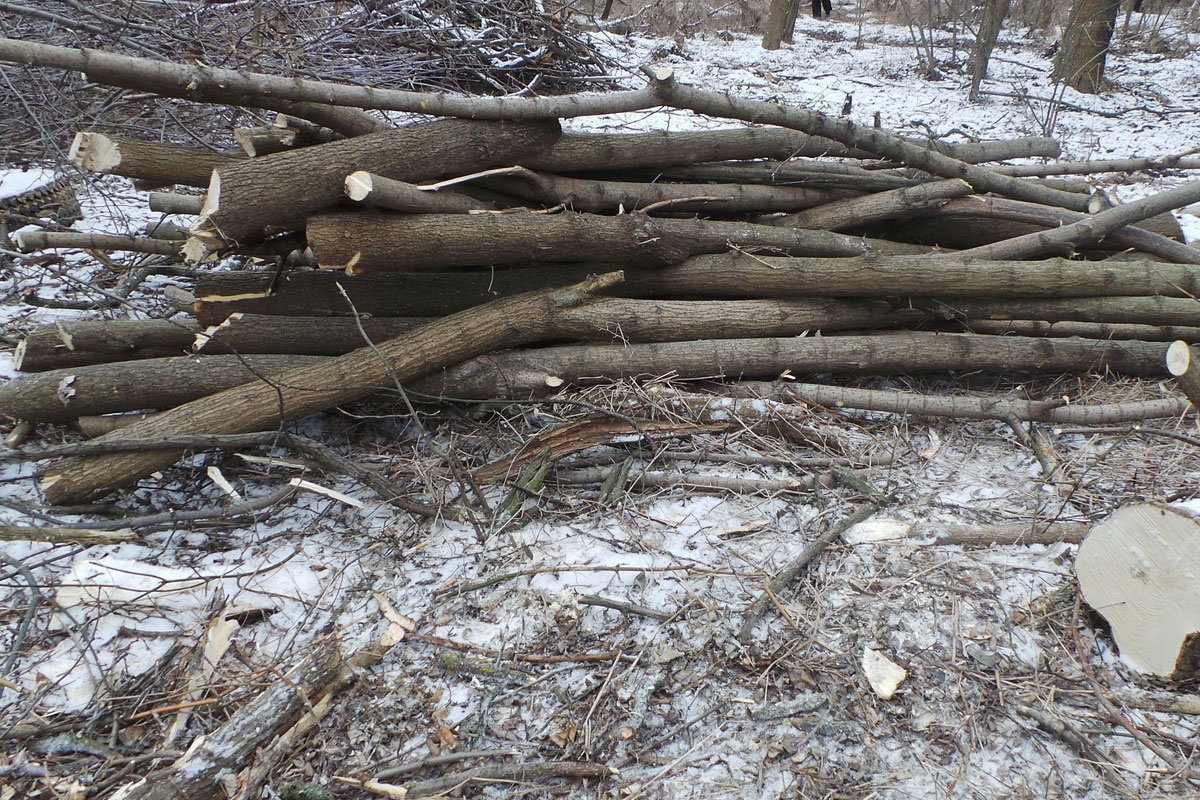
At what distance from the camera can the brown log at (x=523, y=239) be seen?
120 inches

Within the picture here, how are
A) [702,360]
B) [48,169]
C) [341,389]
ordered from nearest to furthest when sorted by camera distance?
[341,389] → [702,360] → [48,169]

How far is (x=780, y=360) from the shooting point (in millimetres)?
3715

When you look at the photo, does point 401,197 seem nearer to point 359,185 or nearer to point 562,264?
point 359,185

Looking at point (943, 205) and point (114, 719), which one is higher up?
point (943, 205)

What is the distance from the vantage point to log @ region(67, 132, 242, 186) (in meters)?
2.78

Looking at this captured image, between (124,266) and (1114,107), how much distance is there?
448 inches

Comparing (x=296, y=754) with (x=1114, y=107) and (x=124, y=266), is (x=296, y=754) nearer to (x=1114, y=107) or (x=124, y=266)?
(x=124, y=266)

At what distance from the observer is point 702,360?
3.63 metres

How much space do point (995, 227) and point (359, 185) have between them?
385 cm

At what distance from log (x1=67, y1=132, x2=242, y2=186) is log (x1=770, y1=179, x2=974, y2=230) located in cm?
315

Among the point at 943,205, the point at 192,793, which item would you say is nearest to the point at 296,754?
the point at 192,793

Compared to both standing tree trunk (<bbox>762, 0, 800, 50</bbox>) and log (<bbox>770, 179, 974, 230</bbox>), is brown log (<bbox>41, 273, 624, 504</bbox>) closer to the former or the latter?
log (<bbox>770, 179, 974, 230</bbox>)

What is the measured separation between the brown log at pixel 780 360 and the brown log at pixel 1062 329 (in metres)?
0.07

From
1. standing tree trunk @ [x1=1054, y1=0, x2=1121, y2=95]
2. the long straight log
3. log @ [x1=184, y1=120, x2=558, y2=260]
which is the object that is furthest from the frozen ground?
standing tree trunk @ [x1=1054, y1=0, x2=1121, y2=95]
